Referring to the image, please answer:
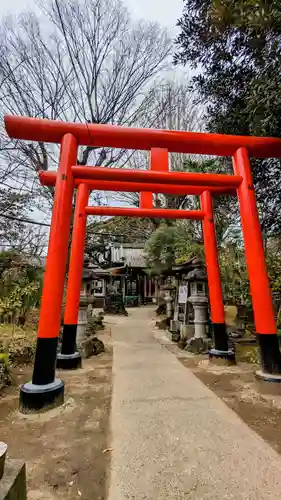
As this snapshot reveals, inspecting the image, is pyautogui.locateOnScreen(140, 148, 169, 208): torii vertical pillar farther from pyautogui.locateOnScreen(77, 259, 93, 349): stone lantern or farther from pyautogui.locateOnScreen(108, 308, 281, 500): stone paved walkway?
pyautogui.locateOnScreen(77, 259, 93, 349): stone lantern

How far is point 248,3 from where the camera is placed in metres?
2.88

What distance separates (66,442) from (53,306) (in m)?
1.25

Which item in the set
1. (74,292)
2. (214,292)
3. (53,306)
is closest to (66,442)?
(53,306)

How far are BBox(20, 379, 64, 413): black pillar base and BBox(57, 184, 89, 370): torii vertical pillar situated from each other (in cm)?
157

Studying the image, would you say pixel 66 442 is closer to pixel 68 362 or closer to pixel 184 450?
pixel 184 450

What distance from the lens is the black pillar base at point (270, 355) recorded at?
3193 millimetres

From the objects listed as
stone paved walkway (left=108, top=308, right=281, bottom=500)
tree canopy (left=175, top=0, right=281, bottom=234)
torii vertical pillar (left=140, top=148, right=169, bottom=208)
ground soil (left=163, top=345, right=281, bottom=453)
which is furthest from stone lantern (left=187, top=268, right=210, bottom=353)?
torii vertical pillar (left=140, top=148, right=169, bottom=208)

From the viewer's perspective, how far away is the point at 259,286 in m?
3.30

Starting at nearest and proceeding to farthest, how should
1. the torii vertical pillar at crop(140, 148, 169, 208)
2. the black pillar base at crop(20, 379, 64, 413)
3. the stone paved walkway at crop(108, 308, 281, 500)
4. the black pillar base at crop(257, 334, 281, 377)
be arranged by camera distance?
the stone paved walkway at crop(108, 308, 281, 500) → the black pillar base at crop(20, 379, 64, 413) → the black pillar base at crop(257, 334, 281, 377) → the torii vertical pillar at crop(140, 148, 169, 208)

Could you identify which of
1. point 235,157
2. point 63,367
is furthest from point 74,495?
point 235,157

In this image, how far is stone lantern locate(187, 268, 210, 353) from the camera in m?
5.62

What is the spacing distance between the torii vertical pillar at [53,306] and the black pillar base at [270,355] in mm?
2279

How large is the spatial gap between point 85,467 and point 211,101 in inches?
206

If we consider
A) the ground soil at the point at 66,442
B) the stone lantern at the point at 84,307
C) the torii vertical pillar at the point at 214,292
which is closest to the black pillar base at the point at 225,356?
the torii vertical pillar at the point at 214,292
